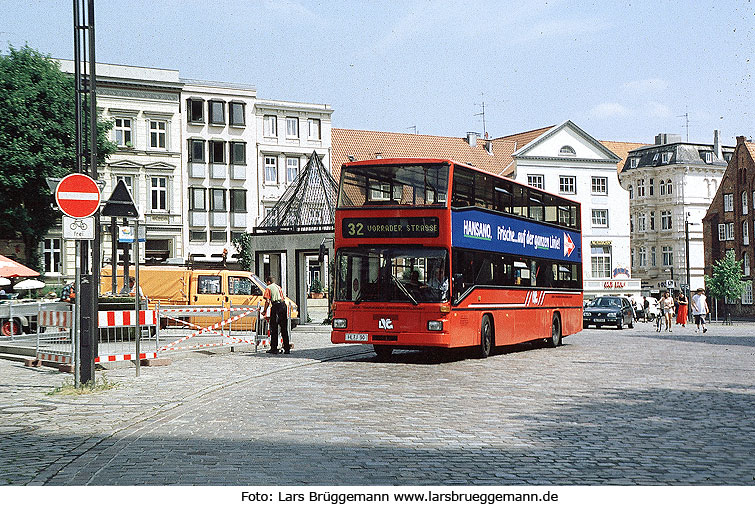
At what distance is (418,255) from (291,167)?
51175 mm

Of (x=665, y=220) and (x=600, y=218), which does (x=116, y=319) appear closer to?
(x=600, y=218)

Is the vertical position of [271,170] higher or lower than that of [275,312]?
higher

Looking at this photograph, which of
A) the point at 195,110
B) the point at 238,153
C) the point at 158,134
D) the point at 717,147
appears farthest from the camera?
the point at 717,147

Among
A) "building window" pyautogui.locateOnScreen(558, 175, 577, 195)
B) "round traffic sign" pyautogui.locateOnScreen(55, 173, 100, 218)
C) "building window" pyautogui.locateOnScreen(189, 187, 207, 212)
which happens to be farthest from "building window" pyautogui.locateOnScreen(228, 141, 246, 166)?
"round traffic sign" pyautogui.locateOnScreen(55, 173, 100, 218)

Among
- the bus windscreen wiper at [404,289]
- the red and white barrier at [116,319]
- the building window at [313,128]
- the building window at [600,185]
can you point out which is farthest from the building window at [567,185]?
the red and white barrier at [116,319]

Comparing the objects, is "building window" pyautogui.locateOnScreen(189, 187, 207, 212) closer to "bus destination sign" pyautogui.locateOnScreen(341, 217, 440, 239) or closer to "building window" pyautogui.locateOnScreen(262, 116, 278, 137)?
"building window" pyautogui.locateOnScreen(262, 116, 278, 137)

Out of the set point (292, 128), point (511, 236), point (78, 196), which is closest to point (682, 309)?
point (511, 236)

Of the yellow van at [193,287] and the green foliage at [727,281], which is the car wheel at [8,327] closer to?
the yellow van at [193,287]

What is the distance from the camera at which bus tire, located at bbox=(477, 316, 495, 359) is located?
21625mm

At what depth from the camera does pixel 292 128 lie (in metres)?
70.5

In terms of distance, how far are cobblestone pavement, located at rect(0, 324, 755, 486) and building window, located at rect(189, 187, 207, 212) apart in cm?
4700
